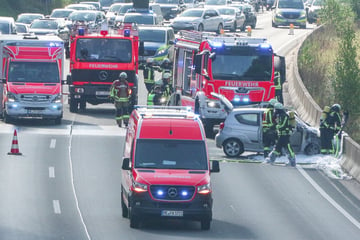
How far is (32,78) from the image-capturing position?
3450 cm

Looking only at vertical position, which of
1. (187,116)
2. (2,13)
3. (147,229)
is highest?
(187,116)

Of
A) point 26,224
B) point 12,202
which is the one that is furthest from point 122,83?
point 26,224

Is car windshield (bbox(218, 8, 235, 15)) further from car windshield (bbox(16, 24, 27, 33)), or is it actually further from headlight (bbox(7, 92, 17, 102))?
headlight (bbox(7, 92, 17, 102))

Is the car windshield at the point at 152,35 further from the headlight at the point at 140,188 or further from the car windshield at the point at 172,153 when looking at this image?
the headlight at the point at 140,188

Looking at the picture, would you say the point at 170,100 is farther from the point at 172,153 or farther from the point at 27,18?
the point at 27,18

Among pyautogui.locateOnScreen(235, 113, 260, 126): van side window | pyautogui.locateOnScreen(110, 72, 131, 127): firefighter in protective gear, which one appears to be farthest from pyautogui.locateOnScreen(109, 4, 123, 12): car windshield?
pyautogui.locateOnScreen(235, 113, 260, 126): van side window

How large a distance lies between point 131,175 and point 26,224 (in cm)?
219

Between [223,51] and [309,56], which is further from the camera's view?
[309,56]

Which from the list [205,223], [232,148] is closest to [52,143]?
[232,148]

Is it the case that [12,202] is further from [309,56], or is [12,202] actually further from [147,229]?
[309,56]

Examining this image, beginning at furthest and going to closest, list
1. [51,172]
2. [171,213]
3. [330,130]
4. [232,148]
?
1. [232,148]
2. [330,130]
3. [51,172]
4. [171,213]

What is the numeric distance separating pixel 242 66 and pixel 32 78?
7108 mm

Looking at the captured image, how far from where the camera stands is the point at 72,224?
1948cm

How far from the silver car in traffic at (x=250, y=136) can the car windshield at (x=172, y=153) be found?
9490 mm
